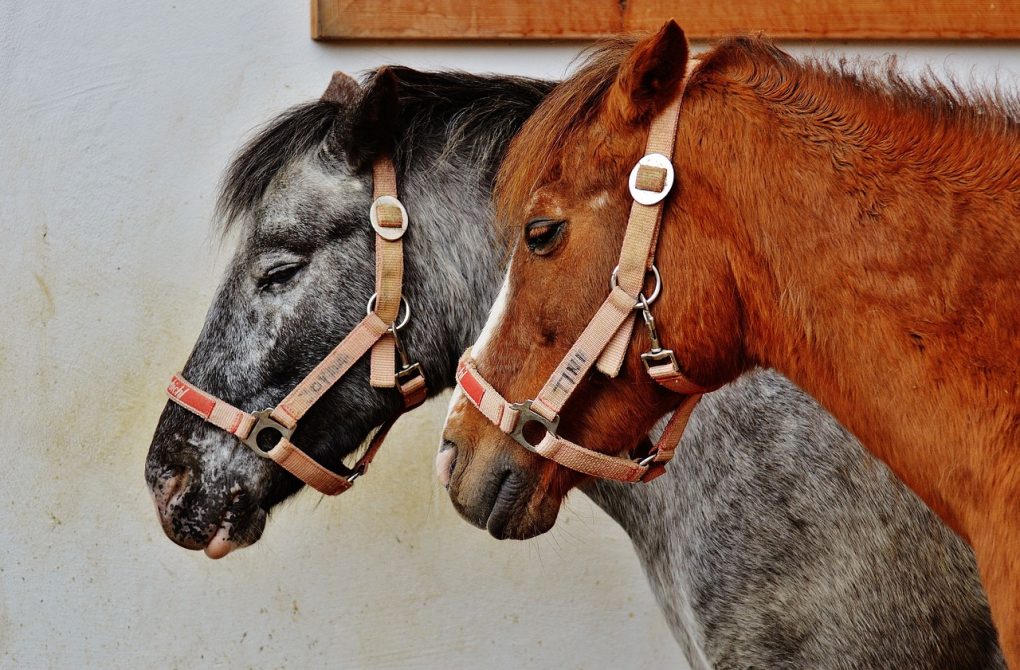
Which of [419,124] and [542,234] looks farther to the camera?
[419,124]

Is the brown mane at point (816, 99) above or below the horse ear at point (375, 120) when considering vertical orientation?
above

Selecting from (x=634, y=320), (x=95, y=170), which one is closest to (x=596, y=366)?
(x=634, y=320)

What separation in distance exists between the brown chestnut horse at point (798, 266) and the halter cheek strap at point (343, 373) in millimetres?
541

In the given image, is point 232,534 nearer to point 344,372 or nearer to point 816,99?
point 344,372

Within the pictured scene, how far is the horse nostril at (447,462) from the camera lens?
1.61 metres

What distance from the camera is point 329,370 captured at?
6.77 ft

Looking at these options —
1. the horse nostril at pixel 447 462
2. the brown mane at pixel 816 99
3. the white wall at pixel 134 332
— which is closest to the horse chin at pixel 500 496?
the horse nostril at pixel 447 462

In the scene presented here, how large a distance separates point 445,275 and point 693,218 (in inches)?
34.1

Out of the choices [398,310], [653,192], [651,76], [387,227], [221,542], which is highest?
[651,76]

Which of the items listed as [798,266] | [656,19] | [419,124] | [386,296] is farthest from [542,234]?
[656,19]

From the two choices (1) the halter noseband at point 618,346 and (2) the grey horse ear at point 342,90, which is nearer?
(1) the halter noseband at point 618,346

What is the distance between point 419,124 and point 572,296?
0.97 meters

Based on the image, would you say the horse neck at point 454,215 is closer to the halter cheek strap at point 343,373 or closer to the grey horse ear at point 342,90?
the halter cheek strap at point 343,373

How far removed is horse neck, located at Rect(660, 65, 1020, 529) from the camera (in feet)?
4.16
